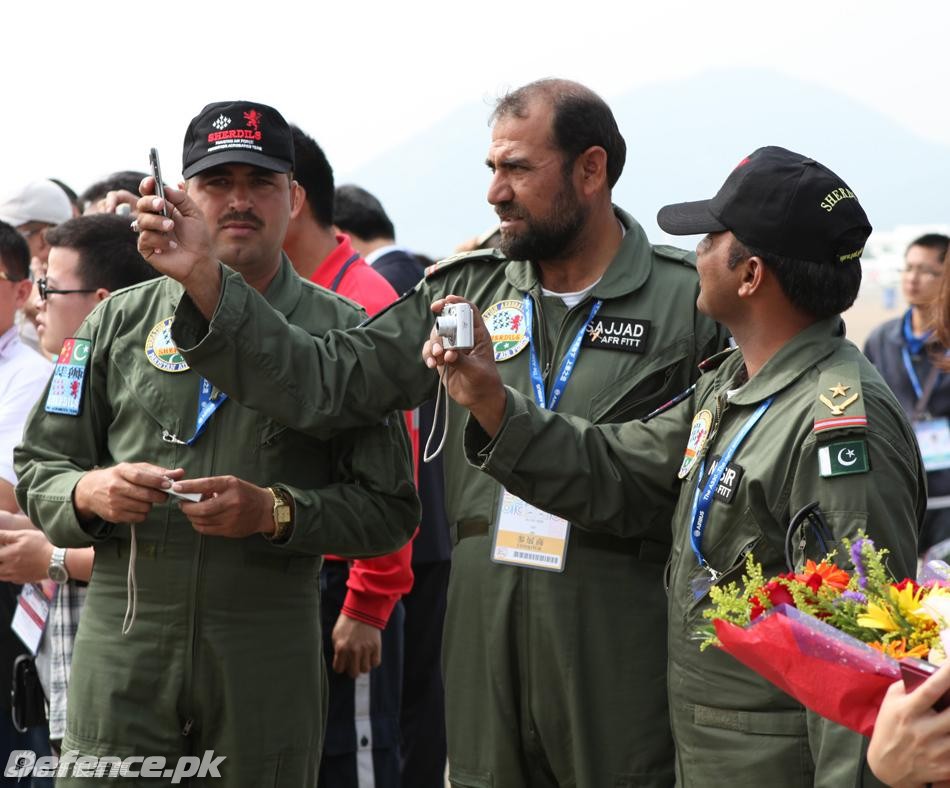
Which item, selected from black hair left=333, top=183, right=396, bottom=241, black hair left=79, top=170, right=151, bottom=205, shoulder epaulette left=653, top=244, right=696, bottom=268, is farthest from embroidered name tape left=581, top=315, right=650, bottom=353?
black hair left=333, top=183, right=396, bottom=241

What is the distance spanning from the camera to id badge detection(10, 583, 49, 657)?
4.45m

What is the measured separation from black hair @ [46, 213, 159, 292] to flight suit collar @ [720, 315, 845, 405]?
2.30m

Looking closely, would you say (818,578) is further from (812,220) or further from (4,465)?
(4,465)

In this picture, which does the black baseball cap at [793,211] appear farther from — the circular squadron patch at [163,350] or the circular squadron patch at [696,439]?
the circular squadron patch at [163,350]

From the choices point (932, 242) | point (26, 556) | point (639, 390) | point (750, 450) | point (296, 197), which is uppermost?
point (932, 242)

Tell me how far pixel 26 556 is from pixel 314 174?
183 cm

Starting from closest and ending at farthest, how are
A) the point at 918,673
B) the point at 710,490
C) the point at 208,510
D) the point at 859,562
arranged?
the point at 918,673 < the point at 859,562 < the point at 710,490 < the point at 208,510

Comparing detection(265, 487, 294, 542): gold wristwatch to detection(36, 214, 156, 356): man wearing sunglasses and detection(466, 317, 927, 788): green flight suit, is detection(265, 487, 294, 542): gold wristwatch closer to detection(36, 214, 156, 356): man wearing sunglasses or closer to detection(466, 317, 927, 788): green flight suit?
detection(466, 317, 927, 788): green flight suit

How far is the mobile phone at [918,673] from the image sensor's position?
7.01 ft

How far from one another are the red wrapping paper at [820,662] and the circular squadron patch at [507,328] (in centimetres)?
155

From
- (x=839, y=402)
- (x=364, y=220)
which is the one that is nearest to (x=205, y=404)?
(x=839, y=402)

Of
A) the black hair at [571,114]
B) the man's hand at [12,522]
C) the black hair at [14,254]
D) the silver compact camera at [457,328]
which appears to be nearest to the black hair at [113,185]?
the black hair at [14,254]

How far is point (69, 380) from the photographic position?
3.87 metres

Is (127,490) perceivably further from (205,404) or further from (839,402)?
(839,402)
